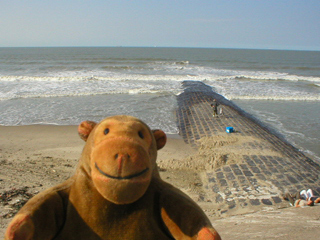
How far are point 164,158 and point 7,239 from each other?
6114 mm

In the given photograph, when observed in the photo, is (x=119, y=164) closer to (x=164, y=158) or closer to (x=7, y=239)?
(x=7, y=239)

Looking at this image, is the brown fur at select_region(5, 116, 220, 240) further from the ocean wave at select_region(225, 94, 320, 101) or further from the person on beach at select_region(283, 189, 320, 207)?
the ocean wave at select_region(225, 94, 320, 101)

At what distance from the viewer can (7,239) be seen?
1.74 meters

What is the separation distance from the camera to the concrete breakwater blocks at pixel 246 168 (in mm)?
5504

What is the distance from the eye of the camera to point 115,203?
1.87 meters

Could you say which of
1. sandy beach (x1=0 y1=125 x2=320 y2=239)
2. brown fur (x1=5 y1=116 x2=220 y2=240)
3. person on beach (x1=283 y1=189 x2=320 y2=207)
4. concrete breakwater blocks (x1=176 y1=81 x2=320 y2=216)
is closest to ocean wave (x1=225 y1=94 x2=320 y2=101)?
concrete breakwater blocks (x1=176 y1=81 x2=320 y2=216)

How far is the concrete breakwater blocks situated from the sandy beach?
0.18m

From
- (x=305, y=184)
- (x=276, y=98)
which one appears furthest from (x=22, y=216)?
(x=276, y=98)

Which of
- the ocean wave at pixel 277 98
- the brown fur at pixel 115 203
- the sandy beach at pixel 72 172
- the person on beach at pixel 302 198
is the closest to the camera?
the brown fur at pixel 115 203

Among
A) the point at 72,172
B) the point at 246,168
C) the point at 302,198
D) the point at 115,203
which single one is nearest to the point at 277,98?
the point at 246,168

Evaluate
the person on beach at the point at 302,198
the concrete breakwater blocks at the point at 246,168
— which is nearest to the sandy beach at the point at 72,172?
the concrete breakwater blocks at the point at 246,168

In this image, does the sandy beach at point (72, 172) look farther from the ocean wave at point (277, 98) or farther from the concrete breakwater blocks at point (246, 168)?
the ocean wave at point (277, 98)

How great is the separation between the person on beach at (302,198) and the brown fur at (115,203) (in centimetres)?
388

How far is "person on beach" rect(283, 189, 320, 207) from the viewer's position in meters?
5.07
